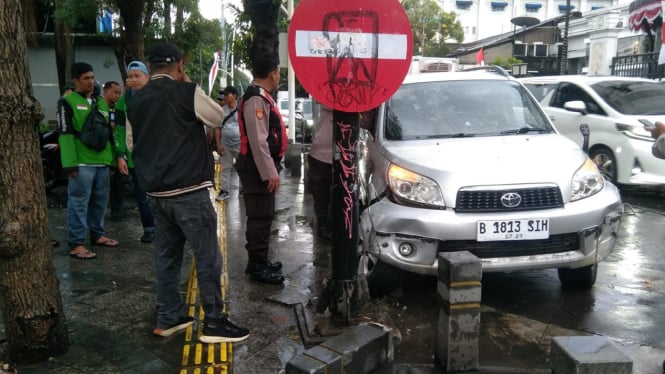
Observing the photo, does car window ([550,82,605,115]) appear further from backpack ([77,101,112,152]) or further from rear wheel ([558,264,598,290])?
backpack ([77,101,112,152])

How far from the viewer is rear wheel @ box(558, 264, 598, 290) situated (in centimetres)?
456

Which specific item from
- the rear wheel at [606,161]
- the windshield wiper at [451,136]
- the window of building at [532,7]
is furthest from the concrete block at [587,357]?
the window of building at [532,7]

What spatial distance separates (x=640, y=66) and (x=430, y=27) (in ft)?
96.9

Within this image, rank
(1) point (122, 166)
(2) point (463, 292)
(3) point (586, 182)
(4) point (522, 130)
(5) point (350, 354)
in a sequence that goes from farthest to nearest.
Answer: (1) point (122, 166), (4) point (522, 130), (3) point (586, 182), (2) point (463, 292), (5) point (350, 354)

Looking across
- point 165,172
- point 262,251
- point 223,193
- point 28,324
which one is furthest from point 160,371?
point 223,193

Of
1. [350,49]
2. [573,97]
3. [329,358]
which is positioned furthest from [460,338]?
[573,97]

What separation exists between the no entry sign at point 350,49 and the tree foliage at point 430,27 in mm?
40926

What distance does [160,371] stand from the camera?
3.33 metres

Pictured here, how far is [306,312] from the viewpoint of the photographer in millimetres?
4172

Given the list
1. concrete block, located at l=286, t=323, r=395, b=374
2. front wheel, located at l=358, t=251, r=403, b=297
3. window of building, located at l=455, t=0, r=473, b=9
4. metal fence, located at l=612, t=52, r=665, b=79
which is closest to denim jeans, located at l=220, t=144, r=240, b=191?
front wheel, located at l=358, t=251, r=403, b=297

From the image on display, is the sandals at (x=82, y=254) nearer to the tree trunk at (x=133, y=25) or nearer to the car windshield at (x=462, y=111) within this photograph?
the car windshield at (x=462, y=111)

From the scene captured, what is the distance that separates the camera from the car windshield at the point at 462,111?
4.96 meters

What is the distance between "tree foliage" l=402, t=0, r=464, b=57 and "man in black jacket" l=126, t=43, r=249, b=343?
135 ft

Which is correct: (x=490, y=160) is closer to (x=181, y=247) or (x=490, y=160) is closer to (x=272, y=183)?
(x=272, y=183)
